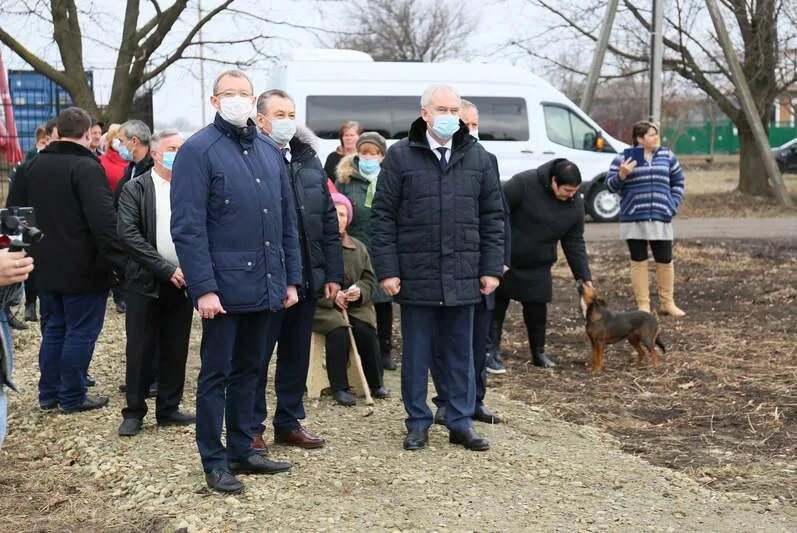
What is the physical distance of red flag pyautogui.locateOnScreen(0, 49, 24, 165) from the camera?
2081 cm

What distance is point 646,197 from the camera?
10.3m

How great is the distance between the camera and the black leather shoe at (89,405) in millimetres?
7148

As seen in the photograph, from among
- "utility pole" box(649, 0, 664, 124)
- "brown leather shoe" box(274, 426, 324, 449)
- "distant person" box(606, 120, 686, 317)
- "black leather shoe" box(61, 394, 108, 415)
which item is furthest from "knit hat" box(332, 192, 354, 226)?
"utility pole" box(649, 0, 664, 124)

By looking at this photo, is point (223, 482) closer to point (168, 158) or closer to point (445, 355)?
point (445, 355)

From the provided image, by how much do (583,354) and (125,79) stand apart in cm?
1145

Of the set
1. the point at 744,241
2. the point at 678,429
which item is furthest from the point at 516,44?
the point at 678,429

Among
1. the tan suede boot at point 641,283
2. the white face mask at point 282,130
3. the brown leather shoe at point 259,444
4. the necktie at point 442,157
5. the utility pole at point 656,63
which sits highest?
the utility pole at point 656,63

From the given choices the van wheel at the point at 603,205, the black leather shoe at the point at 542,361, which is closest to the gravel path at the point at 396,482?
the black leather shoe at the point at 542,361

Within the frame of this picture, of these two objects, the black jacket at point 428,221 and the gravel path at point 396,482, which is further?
the black jacket at point 428,221

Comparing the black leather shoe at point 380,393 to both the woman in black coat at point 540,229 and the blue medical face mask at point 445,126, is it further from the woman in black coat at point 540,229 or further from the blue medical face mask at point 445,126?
the blue medical face mask at point 445,126

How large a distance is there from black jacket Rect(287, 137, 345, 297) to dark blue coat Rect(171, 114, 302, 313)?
0.71m

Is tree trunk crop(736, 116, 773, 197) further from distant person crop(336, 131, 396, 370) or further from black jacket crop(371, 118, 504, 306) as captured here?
black jacket crop(371, 118, 504, 306)

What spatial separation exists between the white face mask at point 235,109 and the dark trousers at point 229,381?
0.89 meters

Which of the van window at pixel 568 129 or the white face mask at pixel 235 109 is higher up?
the van window at pixel 568 129
